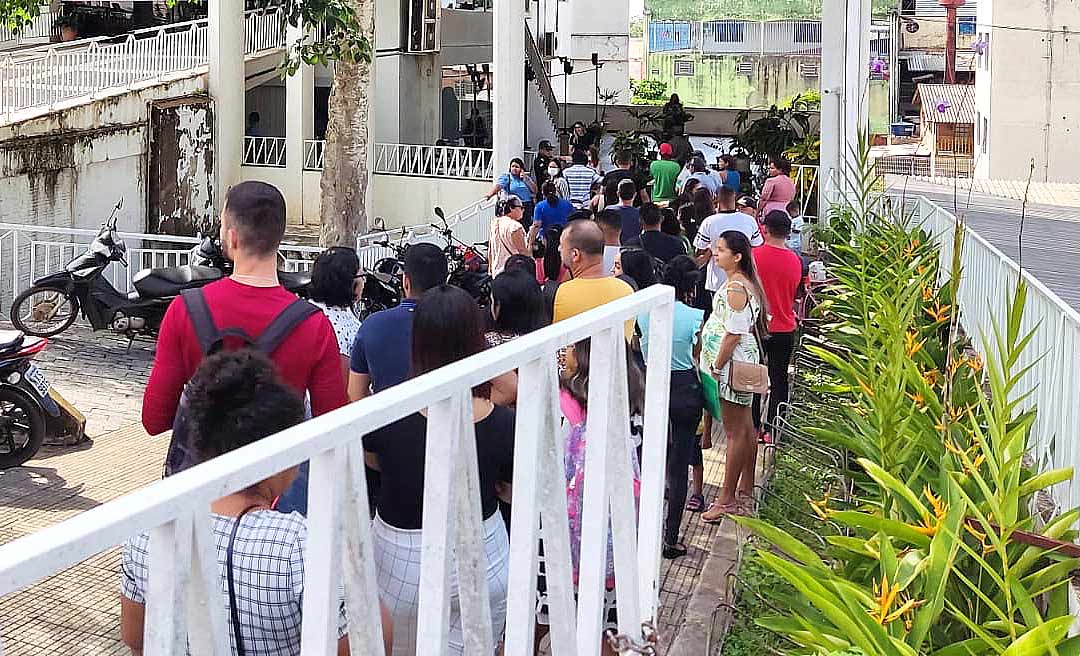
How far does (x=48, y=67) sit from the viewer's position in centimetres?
1662

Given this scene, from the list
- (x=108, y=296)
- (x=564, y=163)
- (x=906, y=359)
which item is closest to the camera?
(x=906, y=359)

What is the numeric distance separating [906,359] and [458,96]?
74.5 ft

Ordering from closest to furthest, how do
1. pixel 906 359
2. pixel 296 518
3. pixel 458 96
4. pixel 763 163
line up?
pixel 296 518 → pixel 906 359 → pixel 763 163 → pixel 458 96

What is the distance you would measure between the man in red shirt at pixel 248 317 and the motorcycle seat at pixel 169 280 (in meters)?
6.57

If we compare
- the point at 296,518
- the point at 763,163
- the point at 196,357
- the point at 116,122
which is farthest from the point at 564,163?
the point at 296,518

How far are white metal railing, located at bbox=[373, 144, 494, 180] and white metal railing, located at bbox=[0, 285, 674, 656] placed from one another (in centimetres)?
1707

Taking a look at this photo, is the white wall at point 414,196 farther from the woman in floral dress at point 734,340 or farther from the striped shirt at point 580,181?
the woman in floral dress at point 734,340

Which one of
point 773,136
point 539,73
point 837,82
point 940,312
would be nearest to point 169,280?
point 940,312

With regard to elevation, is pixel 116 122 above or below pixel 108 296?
above

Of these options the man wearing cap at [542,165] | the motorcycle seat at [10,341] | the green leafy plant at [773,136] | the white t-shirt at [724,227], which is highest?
the green leafy plant at [773,136]

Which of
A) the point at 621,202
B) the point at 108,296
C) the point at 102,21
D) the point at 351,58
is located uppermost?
the point at 102,21

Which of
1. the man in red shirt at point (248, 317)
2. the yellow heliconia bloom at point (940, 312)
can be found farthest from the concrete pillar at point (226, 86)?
the man in red shirt at point (248, 317)

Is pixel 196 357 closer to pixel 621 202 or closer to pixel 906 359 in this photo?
pixel 906 359

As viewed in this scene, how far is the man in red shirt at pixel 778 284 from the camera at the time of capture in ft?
25.0
